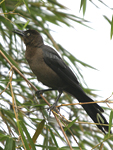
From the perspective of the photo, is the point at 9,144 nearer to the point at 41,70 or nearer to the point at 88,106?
the point at 41,70

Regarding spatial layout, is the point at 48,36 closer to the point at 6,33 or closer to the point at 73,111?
the point at 6,33

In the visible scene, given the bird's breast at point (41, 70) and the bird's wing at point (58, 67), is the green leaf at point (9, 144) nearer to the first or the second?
the bird's breast at point (41, 70)

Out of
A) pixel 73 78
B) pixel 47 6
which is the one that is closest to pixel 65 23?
pixel 47 6

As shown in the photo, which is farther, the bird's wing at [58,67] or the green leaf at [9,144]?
the bird's wing at [58,67]

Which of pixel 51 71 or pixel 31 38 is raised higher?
pixel 31 38

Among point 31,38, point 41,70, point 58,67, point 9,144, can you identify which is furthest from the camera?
point 31,38

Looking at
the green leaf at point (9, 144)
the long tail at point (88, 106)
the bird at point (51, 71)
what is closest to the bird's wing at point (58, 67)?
the bird at point (51, 71)

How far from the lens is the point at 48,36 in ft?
10.6

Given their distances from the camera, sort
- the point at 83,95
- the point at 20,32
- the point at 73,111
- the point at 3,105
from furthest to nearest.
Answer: the point at 73,111, the point at 20,32, the point at 83,95, the point at 3,105

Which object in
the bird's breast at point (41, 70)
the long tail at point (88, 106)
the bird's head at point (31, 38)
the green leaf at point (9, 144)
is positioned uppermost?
the bird's head at point (31, 38)

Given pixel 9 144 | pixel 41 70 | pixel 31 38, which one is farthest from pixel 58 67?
pixel 9 144

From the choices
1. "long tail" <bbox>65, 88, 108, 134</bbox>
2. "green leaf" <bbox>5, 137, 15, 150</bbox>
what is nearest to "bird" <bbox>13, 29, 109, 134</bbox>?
"long tail" <bbox>65, 88, 108, 134</bbox>

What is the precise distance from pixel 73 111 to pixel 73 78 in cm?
62

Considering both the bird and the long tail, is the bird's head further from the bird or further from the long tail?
the long tail
